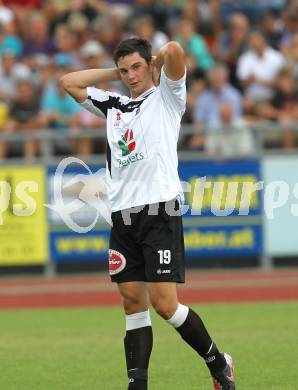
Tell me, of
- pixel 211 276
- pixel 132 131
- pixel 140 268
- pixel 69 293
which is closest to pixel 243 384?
pixel 140 268

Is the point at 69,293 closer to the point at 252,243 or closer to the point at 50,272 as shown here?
the point at 50,272

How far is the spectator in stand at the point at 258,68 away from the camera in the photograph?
1666 centimetres

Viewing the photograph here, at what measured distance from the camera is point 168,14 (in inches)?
743

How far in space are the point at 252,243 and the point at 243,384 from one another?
8.36m

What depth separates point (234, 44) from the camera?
57.6ft

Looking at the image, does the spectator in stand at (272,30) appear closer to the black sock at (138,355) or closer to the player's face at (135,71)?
the player's face at (135,71)

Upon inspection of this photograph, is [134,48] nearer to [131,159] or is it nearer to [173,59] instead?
[173,59]

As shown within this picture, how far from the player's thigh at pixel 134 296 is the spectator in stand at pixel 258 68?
992cm

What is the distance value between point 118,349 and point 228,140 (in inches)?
271

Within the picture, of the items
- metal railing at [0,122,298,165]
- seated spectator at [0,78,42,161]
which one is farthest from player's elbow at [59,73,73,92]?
seated spectator at [0,78,42,161]

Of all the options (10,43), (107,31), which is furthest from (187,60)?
(10,43)

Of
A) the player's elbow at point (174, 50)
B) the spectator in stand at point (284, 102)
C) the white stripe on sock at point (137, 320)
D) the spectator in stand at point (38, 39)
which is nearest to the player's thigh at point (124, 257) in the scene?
the white stripe on sock at point (137, 320)

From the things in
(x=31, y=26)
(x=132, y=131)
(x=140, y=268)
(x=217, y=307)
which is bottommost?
(x=217, y=307)

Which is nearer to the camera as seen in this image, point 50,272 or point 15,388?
point 15,388
